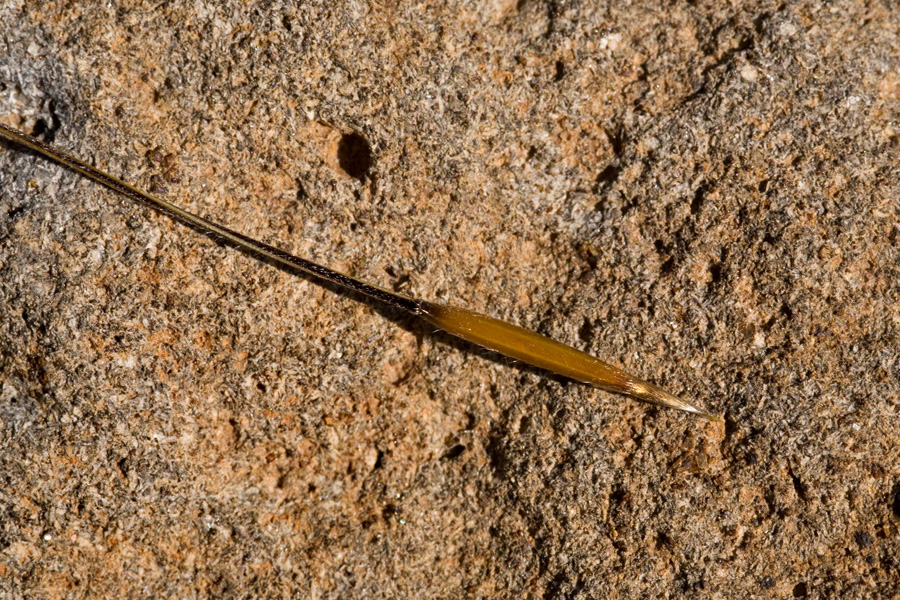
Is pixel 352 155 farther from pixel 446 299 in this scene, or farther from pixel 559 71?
pixel 559 71

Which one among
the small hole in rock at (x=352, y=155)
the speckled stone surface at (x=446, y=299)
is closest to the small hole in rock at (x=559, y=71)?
the speckled stone surface at (x=446, y=299)

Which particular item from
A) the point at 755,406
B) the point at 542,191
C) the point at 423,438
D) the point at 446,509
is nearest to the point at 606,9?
the point at 542,191

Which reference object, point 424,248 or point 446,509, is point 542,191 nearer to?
point 424,248

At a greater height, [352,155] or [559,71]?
[559,71]

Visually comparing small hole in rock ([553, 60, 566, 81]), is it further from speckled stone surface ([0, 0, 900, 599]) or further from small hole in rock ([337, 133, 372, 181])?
small hole in rock ([337, 133, 372, 181])

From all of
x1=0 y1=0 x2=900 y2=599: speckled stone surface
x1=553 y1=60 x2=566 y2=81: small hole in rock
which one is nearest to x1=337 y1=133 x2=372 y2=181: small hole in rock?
x1=0 y1=0 x2=900 y2=599: speckled stone surface

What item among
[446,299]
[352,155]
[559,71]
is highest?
[559,71]

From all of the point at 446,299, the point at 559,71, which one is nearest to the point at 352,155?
the point at 446,299

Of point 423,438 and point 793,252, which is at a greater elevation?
point 793,252
